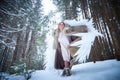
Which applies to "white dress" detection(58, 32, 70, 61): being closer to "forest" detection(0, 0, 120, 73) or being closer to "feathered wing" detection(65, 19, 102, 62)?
"feathered wing" detection(65, 19, 102, 62)

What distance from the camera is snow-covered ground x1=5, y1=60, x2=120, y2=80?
3.14 ft

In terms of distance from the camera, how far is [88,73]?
3.32 feet

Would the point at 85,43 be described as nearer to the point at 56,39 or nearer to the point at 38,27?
the point at 56,39

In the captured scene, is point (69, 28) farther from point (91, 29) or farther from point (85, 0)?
point (85, 0)

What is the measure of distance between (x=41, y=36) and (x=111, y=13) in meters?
0.63

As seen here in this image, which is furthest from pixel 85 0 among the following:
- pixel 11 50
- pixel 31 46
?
pixel 11 50

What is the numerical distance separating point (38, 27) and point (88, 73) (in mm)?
558

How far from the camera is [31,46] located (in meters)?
1.27

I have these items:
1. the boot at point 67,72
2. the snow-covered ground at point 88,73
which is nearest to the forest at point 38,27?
the snow-covered ground at point 88,73

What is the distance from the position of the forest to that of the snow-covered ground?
10 centimetres

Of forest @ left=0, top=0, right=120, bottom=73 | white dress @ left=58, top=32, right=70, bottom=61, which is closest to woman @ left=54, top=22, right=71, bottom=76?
white dress @ left=58, top=32, right=70, bottom=61

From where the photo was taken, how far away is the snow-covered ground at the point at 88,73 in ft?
3.14

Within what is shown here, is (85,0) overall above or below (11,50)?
above

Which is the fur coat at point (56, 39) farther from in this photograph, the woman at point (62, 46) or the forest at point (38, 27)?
the forest at point (38, 27)
